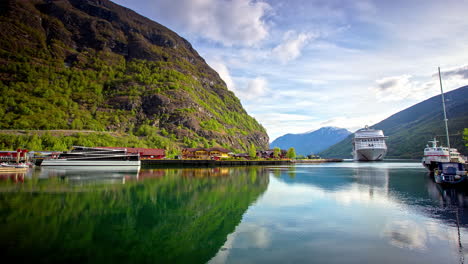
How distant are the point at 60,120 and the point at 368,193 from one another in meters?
141

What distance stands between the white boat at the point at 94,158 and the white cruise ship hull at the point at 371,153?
12236cm

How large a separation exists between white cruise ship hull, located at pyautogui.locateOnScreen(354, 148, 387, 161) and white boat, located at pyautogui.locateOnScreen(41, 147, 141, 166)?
12236 centimetres

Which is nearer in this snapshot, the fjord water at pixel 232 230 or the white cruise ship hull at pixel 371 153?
the fjord water at pixel 232 230

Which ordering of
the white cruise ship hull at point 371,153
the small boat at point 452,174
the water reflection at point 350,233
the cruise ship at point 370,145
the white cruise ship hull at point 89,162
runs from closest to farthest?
the water reflection at point 350,233, the small boat at point 452,174, the white cruise ship hull at point 89,162, the white cruise ship hull at point 371,153, the cruise ship at point 370,145

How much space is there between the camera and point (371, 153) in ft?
493

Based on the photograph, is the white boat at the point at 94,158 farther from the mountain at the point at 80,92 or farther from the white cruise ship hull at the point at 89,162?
the mountain at the point at 80,92

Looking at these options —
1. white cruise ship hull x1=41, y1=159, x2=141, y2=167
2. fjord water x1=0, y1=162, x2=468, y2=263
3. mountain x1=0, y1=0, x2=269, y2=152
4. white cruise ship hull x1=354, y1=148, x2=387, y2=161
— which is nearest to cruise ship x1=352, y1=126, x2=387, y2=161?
white cruise ship hull x1=354, y1=148, x2=387, y2=161

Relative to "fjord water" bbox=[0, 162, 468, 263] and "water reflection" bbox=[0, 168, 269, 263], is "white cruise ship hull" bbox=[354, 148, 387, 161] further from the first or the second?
"water reflection" bbox=[0, 168, 269, 263]

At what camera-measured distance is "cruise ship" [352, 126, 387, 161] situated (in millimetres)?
149925

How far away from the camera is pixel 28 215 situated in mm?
19359

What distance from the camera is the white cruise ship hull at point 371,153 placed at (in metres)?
149

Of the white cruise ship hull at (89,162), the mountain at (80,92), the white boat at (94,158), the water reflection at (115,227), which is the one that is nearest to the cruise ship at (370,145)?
the mountain at (80,92)

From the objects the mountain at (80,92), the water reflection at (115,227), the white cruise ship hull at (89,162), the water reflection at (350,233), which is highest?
the mountain at (80,92)

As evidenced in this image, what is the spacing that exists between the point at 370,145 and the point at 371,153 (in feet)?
15.1
